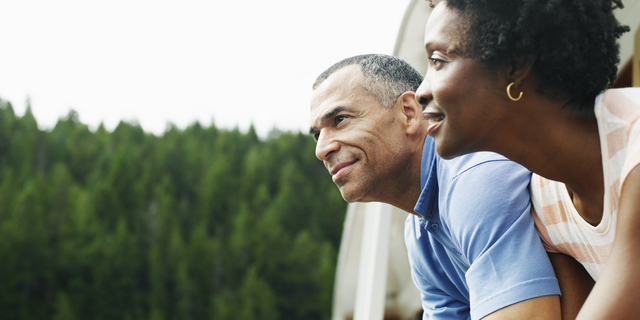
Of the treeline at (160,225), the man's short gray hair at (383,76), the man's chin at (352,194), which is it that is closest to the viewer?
the man's chin at (352,194)

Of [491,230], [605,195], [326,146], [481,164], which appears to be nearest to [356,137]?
[326,146]

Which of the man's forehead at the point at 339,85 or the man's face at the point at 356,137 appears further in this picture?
the man's forehead at the point at 339,85

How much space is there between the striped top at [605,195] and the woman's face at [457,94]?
0.15 m

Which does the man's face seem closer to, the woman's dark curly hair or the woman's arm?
the woman's dark curly hair

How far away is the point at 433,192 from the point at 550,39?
55cm

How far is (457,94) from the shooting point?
2.98 feet

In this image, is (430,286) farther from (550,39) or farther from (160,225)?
(160,225)

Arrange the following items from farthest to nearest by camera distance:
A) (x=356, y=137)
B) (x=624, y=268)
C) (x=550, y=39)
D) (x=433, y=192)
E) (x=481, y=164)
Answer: (x=356, y=137) → (x=433, y=192) → (x=481, y=164) → (x=550, y=39) → (x=624, y=268)

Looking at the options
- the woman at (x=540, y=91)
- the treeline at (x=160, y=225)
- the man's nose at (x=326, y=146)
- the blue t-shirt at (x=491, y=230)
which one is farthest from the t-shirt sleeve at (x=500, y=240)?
the treeline at (x=160, y=225)

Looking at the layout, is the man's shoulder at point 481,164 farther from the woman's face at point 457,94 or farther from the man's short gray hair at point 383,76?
the man's short gray hair at point 383,76

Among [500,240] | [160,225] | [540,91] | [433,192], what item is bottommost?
[500,240]

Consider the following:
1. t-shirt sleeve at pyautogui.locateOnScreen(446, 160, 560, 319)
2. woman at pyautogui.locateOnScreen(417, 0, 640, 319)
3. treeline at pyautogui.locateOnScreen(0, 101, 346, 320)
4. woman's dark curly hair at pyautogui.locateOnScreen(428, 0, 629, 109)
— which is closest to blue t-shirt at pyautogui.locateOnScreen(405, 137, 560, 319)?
t-shirt sleeve at pyautogui.locateOnScreen(446, 160, 560, 319)

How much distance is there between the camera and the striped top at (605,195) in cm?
79

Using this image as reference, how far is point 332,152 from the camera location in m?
1.48
